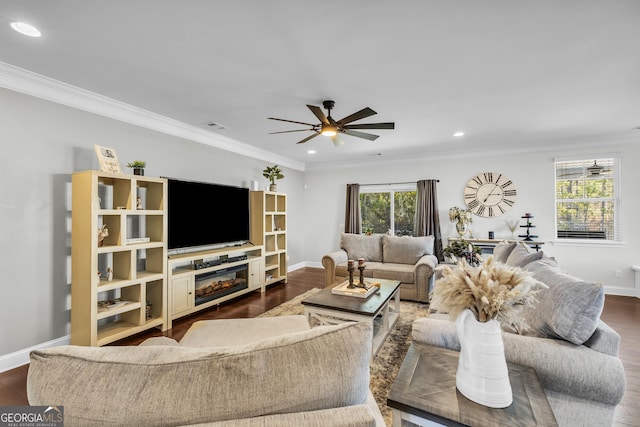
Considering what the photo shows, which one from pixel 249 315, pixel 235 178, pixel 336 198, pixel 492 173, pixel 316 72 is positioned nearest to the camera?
pixel 316 72

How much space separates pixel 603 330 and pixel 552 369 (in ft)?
1.17

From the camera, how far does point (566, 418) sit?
1.37 meters

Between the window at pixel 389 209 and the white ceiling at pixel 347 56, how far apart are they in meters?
2.42

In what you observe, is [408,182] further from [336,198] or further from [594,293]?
[594,293]

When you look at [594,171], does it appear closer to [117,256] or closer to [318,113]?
[318,113]

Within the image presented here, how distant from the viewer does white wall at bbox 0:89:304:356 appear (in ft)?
7.82

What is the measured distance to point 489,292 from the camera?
109 cm

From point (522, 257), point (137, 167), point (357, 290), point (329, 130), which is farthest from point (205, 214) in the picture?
point (522, 257)

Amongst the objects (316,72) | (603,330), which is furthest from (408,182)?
(603,330)

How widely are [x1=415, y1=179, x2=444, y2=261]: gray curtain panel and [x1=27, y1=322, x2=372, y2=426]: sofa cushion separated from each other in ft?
16.6

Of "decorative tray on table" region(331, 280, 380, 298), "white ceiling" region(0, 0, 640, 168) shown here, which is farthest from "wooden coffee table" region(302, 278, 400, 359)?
"white ceiling" region(0, 0, 640, 168)

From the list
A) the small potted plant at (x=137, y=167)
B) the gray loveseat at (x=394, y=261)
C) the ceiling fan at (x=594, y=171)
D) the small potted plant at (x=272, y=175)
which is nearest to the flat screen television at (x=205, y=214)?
the small potted plant at (x=137, y=167)

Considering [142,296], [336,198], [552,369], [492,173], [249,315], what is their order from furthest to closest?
[336,198]
[492,173]
[249,315]
[142,296]
[552,369]

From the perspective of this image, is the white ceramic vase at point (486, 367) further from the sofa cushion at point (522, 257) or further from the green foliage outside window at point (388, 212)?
the green foliage outside window at point (388, 212)
